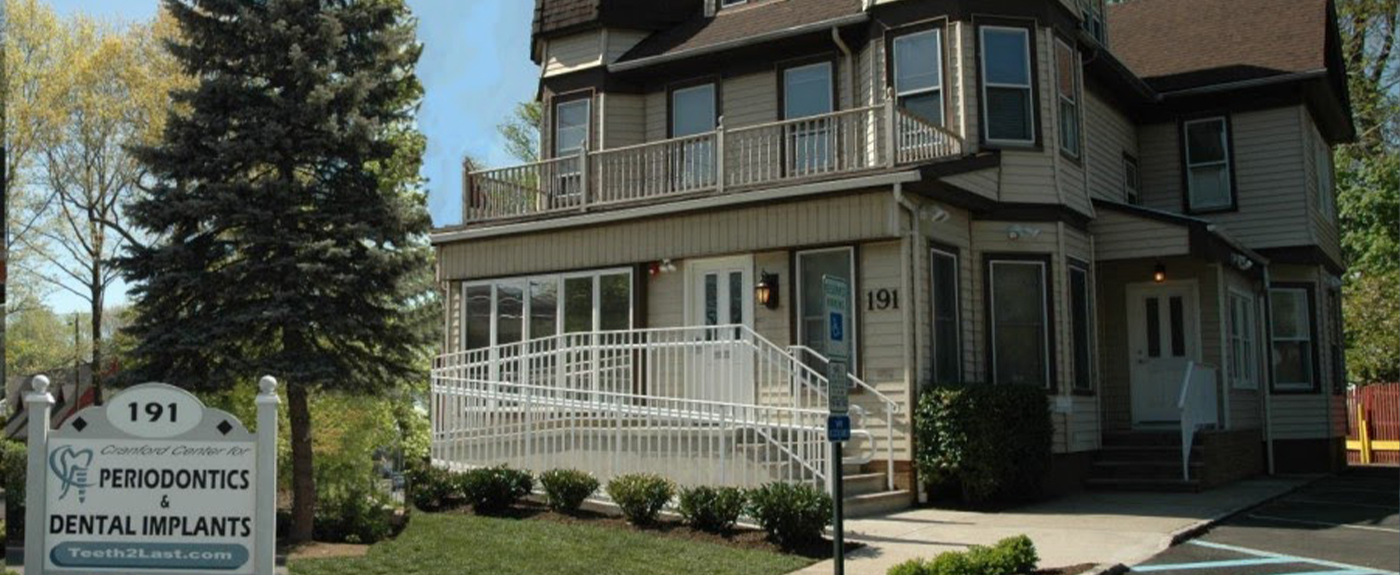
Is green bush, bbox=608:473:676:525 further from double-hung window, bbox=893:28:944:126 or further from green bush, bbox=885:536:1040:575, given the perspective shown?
double-hung window, bbox=893:28:944:126

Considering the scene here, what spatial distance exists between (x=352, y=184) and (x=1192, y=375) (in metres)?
11.7

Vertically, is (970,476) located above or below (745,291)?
below

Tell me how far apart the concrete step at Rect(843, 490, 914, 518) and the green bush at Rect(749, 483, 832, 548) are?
7.52 ft

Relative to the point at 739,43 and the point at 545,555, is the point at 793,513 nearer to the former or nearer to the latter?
the point at 545,555

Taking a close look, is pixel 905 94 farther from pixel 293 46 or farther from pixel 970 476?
pixel 293 46

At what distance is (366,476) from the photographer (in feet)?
47.0

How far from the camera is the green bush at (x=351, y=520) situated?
41.4 ft

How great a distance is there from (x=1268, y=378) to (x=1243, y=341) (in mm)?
1231

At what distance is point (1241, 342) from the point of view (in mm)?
21094

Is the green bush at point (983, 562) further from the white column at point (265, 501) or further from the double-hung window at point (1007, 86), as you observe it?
the double-hung window at point (1007, 86)

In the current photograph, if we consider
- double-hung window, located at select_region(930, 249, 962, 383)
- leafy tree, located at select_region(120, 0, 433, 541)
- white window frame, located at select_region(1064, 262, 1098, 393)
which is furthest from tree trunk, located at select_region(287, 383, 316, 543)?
white window frame, located at select_region(1064, 262, 1098, 393)

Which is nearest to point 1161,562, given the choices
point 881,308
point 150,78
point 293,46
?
point 881,308

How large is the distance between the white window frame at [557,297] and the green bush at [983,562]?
29.3 ft

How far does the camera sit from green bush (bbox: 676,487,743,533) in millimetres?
12469
